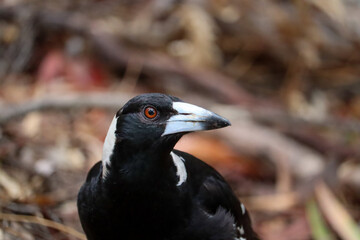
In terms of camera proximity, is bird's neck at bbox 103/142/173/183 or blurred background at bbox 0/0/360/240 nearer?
bird's neck at bbox 103/142/173/183

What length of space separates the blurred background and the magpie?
637mm

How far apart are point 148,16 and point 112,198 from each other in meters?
3.82

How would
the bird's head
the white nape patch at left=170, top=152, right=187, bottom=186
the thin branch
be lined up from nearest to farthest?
the bird's head → the white nape patch at left=170, top=152, right=187, bottom=186 → the thin branch

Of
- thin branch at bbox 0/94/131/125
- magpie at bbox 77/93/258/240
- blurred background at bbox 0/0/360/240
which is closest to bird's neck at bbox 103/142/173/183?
magpie at bbox 77/93/258/240

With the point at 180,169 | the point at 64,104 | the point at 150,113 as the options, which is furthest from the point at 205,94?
the point at 150,113

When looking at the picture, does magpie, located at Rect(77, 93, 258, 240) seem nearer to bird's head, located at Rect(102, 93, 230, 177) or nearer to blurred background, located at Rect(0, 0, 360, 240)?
bird's head, located at Rect(102, 93, 230, 177)

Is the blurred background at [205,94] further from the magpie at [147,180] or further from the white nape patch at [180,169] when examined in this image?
the white nape patch at [180,169]

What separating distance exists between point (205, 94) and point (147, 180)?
287 centimetres

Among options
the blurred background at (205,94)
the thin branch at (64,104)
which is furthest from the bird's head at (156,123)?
the thin branch at (64,104)

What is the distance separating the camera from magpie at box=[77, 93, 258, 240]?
7.39 ft

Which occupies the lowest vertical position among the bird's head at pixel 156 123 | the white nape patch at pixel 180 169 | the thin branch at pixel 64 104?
the thin branch at pixel 64 104

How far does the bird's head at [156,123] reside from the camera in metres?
2.23

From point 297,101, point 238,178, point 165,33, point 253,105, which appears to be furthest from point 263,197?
point 165,33

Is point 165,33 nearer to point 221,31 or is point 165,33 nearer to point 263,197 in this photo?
point 221,31
